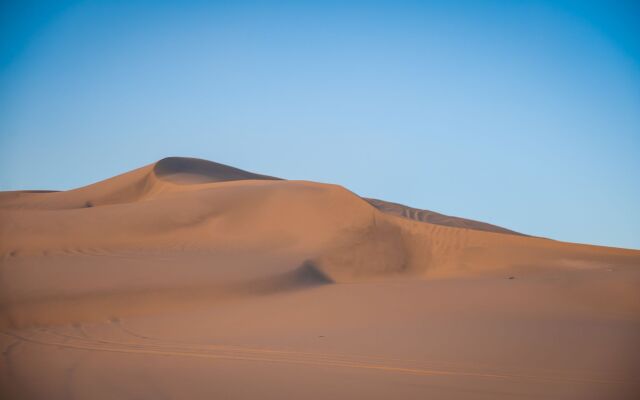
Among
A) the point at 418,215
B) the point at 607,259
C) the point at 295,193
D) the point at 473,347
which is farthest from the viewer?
the point at 418,215

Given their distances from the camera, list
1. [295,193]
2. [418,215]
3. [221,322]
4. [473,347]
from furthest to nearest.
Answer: [418,215] < [295,193] < [221,322] < [473,347]

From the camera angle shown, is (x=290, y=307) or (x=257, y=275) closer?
(x=290, y=307)

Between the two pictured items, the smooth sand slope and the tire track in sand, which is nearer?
the smooth sand slope

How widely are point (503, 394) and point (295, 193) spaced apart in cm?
1538

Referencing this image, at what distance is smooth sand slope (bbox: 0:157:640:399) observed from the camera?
6.08 metres

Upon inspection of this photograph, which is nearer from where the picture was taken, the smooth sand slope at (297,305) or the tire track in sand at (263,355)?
the smooth sand slope at (297,305)

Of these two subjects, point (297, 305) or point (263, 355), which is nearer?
point (263, 355)

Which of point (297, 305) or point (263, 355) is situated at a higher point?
point (297, 305)

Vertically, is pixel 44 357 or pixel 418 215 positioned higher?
pixel 418 215

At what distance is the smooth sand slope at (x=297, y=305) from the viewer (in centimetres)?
608

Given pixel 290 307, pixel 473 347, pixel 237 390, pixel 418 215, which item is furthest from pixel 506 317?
pixel 418 215

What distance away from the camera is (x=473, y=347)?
25.7 feet

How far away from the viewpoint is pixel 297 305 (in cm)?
1116

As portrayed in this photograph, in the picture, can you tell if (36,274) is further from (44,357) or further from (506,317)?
(506,317)
